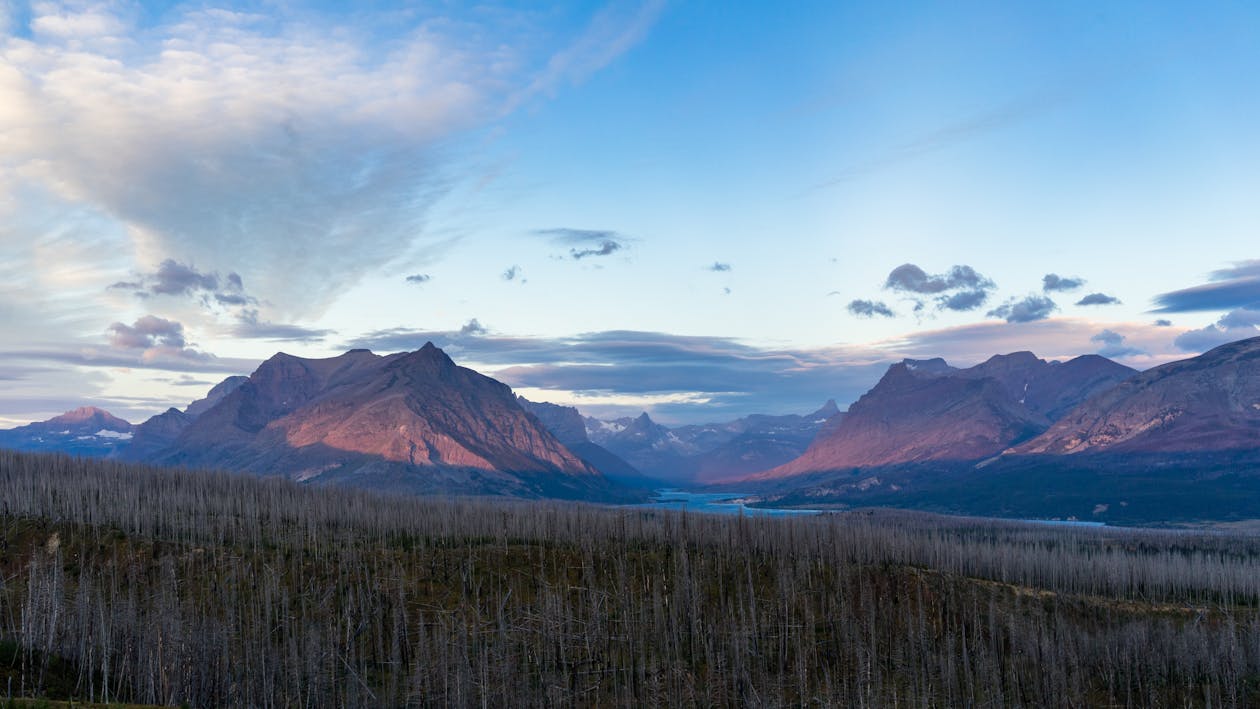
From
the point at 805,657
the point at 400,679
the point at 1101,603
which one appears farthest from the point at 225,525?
the point at 1101,603

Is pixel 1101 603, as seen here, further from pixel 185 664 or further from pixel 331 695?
pixel 185 664

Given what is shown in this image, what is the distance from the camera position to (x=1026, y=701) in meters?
130

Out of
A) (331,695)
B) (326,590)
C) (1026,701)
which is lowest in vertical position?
(1026,701)

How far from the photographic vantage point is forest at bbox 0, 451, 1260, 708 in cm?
11600

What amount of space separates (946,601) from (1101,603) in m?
37.3

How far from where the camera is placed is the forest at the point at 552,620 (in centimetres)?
11600

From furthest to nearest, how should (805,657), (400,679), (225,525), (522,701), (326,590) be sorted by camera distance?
(225,525) < (326,590) < (805,657) < (400,679) < (522,701)

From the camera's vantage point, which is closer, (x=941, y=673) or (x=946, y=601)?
(x=941, y=673)

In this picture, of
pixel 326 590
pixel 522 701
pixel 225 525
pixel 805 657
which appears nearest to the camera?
pixel 522 701

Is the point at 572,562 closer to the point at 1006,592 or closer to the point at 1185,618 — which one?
the point at 1006,592

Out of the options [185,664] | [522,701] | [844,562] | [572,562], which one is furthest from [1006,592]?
[185,664]

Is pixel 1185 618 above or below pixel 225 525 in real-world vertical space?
below

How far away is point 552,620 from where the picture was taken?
13312 cm

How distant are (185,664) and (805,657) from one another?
83259mm
